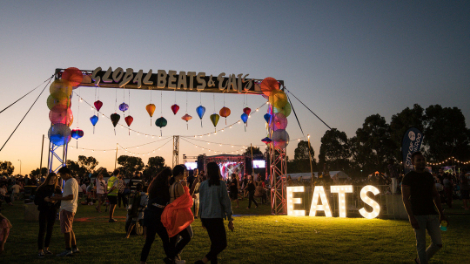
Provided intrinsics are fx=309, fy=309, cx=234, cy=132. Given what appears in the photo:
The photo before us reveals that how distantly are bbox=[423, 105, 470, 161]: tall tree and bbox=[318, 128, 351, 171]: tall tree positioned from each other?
30.2 meters

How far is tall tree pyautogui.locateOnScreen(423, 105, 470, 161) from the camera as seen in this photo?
39.1 meters

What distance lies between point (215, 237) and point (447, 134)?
44257mm

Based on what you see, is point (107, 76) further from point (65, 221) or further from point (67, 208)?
point (65, 221)

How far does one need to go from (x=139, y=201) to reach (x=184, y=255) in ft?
8.45

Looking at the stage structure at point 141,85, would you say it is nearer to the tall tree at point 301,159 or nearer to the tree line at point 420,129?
the tree line at point 420,129

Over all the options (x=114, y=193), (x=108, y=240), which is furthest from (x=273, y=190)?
(x=108, y=240)

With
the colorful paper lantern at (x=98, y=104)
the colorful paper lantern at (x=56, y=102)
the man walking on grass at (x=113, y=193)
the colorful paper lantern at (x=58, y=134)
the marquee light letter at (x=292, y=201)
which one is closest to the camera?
the man walking on grass at (x=113, y=193)

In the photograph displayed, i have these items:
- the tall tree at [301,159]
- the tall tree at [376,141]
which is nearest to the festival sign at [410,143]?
the tall tree at [376,141]

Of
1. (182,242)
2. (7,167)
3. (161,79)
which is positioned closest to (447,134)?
(161,79)

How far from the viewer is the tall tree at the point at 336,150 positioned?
70938 millimetres

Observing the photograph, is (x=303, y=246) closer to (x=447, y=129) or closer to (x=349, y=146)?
(x=447, y=129)

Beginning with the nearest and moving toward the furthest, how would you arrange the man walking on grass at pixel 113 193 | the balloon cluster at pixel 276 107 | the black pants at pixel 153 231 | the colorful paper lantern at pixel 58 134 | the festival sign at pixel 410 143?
1. the black pants at pixel 153 231
2. the festival sign at pixel 410 143
3. the man walking on grass at pixel 113 193
4. the colorful paper lantern at pixel 58 134
5. the balloon cluster at pixel 276 107

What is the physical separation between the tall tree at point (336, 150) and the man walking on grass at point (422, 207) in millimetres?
68766

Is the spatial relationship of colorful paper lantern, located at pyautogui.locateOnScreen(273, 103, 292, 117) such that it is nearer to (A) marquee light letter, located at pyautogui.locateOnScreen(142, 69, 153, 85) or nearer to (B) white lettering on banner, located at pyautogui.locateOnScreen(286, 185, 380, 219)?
(B) white lettering on banner, located at pyautogui.locateOnScreen(286, 185, 380, 219)
